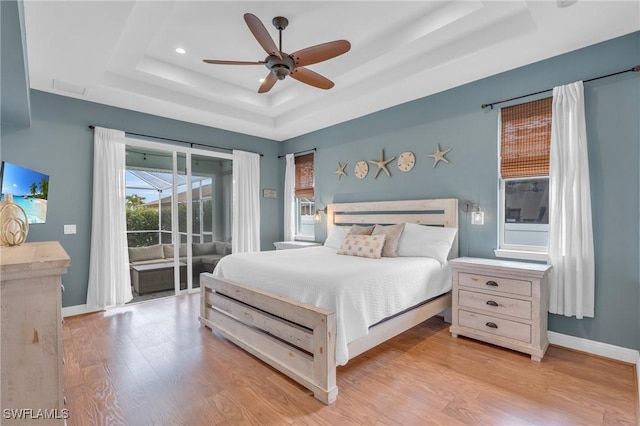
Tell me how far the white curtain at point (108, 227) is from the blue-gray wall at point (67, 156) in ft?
0.38

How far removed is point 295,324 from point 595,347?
2.68 meters

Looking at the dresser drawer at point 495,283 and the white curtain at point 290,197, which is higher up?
the white curtain at point 290,197

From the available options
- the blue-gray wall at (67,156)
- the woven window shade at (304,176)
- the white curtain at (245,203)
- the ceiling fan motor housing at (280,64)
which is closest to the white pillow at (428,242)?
the ceiling fan motor housing at (280,64)

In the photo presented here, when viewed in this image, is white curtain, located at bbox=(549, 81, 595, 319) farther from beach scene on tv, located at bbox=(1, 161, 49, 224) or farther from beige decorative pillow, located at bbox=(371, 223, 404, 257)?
beach scene on tv, located at bbox=(1, 161, 49, 224)

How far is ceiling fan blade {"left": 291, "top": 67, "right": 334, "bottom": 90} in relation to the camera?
278cm

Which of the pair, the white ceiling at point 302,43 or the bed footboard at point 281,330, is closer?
the bed footboard at point 281,330

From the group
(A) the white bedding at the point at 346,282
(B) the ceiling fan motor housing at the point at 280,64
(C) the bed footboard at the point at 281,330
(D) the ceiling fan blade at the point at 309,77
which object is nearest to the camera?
(C) the bed footboard at the point at 281,330

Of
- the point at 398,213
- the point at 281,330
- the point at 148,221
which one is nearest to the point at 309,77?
the point at 398,213

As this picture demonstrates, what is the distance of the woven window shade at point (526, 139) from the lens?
302cm

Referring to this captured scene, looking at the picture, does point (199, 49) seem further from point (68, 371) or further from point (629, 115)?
point (629, 115)

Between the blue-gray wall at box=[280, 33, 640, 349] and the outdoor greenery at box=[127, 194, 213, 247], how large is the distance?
2341mm

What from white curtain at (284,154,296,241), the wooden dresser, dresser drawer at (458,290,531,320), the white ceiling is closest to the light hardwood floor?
dresser drawer at (458,290,531,320)

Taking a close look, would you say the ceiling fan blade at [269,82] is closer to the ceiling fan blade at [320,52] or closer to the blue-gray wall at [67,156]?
the ceiling fan blade at [320,52]

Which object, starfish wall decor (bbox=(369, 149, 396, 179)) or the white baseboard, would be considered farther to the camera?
starfish wall decor (bbox=(369, 149, 396, 179))
